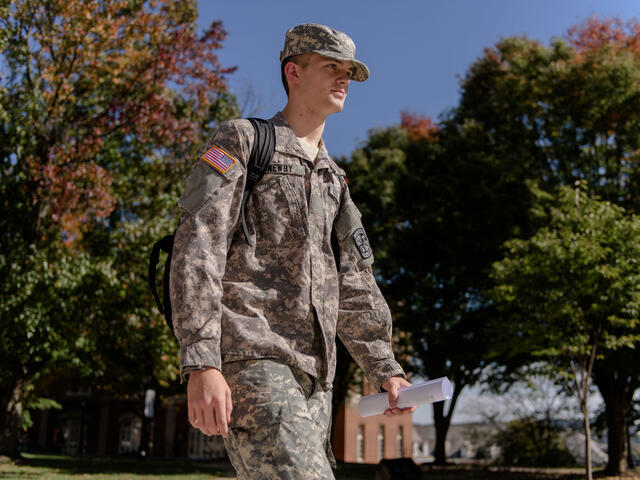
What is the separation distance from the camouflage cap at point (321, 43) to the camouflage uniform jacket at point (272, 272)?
33 centimetres

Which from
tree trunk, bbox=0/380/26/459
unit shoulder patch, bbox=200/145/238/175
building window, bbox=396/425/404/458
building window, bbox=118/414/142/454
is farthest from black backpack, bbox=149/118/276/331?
building window, bbox=118/414/142/454

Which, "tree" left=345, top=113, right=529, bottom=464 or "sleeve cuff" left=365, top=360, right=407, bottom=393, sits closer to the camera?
"sleeve cuff" left=365, top=360, right=407, bottom=393

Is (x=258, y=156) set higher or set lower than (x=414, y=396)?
higher

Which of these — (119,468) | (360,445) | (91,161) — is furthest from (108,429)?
(91,161)

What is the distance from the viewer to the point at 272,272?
2.52 meters

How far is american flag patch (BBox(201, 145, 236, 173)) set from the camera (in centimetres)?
249

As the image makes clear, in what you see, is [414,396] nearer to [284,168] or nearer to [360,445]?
[284,168]

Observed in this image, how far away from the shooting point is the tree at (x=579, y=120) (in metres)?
20.6

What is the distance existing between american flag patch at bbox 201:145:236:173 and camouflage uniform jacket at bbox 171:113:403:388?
0.01 m

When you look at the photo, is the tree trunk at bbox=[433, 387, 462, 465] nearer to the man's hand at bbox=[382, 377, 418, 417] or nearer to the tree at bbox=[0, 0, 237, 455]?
the tree at bbox=[0, 0, 237, 455]

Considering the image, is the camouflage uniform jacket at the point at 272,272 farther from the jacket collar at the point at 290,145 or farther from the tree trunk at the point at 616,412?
the tree trunk at the point at 616,412

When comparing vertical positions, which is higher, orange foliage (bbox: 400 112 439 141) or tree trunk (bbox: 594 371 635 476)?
orange foliage (bbox: 400 112 439 141)

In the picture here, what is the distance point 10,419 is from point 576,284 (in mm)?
17482

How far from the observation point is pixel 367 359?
2916 mm
